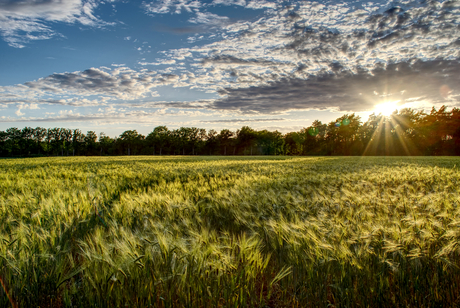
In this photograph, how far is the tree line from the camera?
204ft

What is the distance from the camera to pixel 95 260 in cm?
144

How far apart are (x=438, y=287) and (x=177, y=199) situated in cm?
273

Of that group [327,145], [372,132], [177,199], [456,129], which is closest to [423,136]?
[456,129]

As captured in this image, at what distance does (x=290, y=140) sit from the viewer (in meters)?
109

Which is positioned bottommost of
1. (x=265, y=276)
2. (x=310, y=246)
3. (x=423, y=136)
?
(x=265, y=276)

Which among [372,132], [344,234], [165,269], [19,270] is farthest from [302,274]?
[372,132]

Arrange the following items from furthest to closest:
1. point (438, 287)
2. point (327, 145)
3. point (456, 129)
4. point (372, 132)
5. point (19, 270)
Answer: point (327, 145)
point (372, 132)
point (456, 129)
point (438, 287)
point (19, 270)

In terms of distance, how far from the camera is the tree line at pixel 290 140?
62.1 metres

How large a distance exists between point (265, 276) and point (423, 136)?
260ft

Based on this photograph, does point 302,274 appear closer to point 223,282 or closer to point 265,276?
point 265,276

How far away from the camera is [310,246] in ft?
5.52

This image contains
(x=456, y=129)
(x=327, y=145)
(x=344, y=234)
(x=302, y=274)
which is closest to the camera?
(x=302, y=274)

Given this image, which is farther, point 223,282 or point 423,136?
point 423,136

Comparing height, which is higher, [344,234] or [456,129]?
[456,129]
